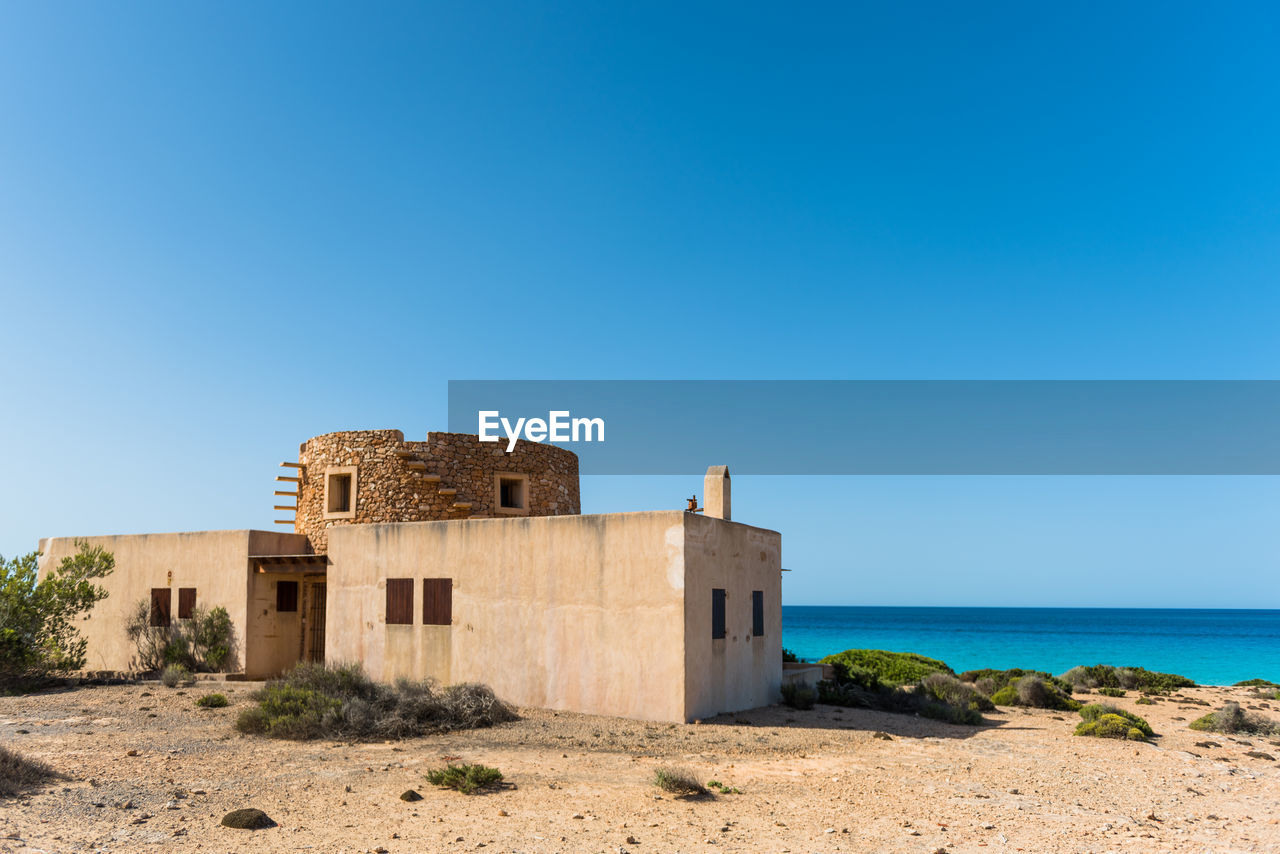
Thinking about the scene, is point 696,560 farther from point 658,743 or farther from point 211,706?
point 211,706

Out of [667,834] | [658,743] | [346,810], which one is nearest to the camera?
[667,834]

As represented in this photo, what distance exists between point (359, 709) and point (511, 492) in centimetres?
991

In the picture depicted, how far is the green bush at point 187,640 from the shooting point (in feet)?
63.4

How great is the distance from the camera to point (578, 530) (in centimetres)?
1448

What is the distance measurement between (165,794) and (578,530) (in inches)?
279

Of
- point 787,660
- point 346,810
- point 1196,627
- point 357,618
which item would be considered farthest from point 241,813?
point 1196,627

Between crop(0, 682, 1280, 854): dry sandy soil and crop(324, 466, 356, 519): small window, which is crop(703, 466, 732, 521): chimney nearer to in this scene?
crop(0, 682, 1280, 854): dry sandy soil

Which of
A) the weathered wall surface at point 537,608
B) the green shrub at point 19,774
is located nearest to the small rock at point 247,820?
the green shrub at point 19,774

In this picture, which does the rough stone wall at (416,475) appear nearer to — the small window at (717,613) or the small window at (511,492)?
the small window at (511,492)

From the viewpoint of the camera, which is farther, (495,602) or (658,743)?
(495,602)

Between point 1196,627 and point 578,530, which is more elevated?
point 578,530

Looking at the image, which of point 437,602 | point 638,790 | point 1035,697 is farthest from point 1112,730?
point 437,602

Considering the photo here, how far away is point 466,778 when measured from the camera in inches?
357

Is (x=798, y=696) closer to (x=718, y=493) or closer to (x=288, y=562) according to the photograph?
(x=718, y=493)
